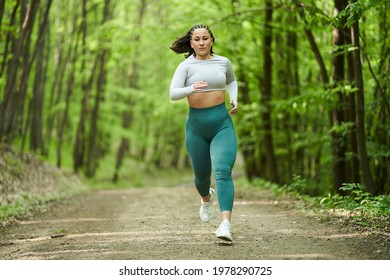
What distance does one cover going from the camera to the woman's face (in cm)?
518

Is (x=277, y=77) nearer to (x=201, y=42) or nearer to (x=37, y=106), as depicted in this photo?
(x=37, y=106)

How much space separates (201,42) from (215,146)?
1.09 meters

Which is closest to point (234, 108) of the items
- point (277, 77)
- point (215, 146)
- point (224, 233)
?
point (215, 146)

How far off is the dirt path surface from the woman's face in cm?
196

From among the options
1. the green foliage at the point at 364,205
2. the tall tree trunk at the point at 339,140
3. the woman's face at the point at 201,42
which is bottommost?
the green foliage at the point at 364,205

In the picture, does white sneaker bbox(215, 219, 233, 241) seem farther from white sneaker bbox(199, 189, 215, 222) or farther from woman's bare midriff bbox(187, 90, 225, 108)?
woman's bare midriff bbox(187, 90, 225, 108)

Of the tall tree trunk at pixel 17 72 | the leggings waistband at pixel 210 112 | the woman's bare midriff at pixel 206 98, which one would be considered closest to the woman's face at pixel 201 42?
the woman's bare midriff at pixel 206 98

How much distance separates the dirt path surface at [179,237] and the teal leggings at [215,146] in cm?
59

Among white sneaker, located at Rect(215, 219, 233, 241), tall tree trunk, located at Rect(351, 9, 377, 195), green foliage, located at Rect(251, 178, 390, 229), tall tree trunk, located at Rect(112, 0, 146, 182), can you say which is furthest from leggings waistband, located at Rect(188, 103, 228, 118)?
tall tree trunk, located at Rect(112, 0, 146, 182)

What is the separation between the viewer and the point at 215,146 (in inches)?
204

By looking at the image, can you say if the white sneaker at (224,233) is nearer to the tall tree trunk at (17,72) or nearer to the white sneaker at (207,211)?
the white sneaker at (207,211)

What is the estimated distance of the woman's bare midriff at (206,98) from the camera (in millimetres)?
5207
